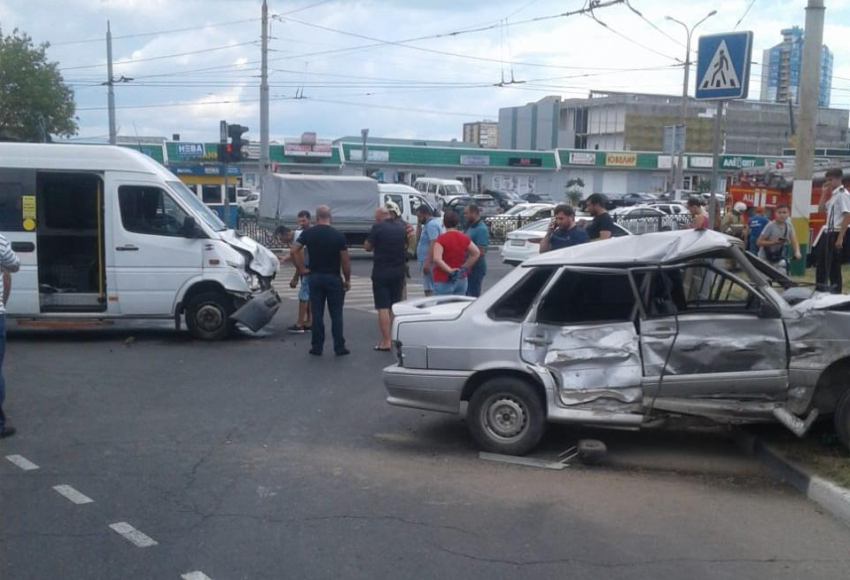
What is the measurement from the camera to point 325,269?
11633mm

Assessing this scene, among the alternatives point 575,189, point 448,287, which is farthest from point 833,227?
point 575,189

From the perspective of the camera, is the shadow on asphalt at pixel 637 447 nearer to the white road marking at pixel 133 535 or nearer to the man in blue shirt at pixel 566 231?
the white road marking at pixel 133 535

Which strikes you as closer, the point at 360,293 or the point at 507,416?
the point at 507,416

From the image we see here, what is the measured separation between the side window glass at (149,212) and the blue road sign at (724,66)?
7005mm

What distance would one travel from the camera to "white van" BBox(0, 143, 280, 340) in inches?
496

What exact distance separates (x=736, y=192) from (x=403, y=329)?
20.6m

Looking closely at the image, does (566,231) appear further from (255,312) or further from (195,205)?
(195,205)

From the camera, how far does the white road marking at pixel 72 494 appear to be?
6.30 m

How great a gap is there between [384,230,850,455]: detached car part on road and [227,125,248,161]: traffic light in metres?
15.2

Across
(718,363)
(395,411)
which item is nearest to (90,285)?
(395,411)

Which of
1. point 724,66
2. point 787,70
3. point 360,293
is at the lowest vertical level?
point 360,293

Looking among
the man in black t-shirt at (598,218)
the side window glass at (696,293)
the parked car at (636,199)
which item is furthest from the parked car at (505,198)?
the side window glass at (696,293)

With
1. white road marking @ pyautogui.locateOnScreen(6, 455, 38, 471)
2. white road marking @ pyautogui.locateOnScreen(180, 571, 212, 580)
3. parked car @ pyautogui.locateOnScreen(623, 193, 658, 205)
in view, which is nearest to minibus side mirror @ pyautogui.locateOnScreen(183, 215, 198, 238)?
white road marking @ pyautogui.locateOnScreen(6, 455, 38, 471)

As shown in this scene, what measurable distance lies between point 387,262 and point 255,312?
2.02m
